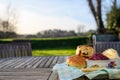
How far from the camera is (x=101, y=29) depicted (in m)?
15.8

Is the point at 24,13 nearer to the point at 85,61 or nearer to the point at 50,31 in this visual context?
the point at 50,31

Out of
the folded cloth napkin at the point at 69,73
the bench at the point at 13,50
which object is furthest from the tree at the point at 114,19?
the folded cloth napkin at the point at 69,73

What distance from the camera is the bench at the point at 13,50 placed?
17.9ft

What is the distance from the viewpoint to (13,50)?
5.58 meters

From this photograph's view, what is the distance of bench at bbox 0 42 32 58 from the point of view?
5467mm

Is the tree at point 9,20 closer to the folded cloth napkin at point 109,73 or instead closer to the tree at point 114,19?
the tree at point 114,19

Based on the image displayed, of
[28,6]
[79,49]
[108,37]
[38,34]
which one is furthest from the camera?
[38,34]

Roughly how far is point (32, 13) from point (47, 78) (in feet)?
64.3

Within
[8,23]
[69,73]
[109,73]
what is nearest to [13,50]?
[69,73]

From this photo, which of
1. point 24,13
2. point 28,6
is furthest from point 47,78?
point 24,13

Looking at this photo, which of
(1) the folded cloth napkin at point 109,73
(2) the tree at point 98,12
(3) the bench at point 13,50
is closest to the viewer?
(1) the folded cloth napkin at point 109,73

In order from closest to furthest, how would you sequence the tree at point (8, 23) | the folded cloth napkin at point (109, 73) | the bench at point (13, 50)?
the folded cloth napkin at point (109, 73) → the bench at point (13, 50) → the tree at point (8, 23)

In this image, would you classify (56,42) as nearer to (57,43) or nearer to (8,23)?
(57,43)

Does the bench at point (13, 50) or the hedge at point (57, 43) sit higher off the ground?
the bench at point (13, 50)
